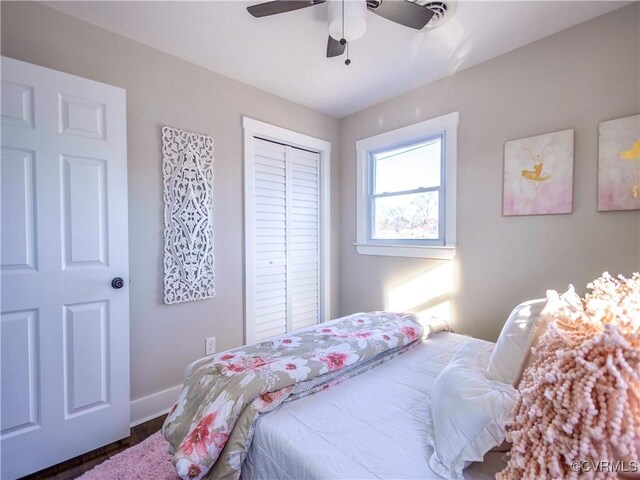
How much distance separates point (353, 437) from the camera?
978 mm

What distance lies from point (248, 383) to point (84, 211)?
1459 mm

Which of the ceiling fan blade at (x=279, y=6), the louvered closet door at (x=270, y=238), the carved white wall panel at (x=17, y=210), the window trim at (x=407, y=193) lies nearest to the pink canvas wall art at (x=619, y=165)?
the window trim at (x=407, y=193)

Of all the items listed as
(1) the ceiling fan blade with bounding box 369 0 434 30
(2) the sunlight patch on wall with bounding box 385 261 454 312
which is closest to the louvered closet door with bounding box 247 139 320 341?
(2) the sunlight patch on wall with bounding box 385 261 454 312

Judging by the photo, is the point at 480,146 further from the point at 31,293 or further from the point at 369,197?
the point at 31,293

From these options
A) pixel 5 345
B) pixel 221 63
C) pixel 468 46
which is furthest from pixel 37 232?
pixel 468 46

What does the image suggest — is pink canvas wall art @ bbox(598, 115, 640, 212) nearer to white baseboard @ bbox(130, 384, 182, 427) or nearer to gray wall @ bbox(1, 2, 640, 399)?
gray wall @ bbox(1, 2, 640, 399)

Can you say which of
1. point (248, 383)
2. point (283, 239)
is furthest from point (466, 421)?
point (283, 239)

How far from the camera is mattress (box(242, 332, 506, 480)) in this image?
86 cm

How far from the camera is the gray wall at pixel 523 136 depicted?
176cm

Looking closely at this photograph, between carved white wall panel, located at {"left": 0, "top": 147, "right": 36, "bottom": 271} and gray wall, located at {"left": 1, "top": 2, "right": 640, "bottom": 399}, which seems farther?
gray wall, located at {"left": 1, "top": 2, "right": 640, "bottom": 399}

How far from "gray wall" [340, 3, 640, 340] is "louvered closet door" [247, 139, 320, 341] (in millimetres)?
907

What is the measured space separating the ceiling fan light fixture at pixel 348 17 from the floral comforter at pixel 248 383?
1654mm

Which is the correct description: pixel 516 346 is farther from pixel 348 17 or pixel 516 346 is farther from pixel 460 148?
pixel 460 148

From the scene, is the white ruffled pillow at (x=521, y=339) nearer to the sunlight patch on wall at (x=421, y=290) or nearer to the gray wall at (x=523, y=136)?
the gray wall at (x=523, y=136)
